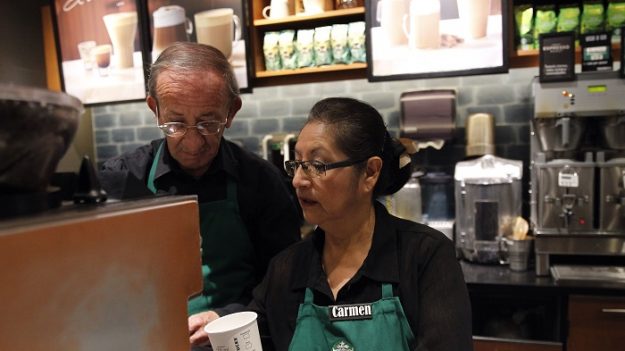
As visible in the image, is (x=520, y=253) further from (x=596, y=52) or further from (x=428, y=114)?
(x=596, y=52)

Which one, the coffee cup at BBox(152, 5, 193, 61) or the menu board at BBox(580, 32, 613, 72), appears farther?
the coffee cup at BBox(152, 5, 193, 61)

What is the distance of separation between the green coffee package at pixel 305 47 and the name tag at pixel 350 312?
2096 mm

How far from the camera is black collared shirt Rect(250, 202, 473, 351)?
130 centimetres

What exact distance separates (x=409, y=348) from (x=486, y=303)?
→ 162 cm

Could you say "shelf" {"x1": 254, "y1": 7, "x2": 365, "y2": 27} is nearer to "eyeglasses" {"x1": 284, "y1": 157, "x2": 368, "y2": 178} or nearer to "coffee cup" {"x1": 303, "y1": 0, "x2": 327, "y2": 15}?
"coffee cup" {"x1": 303, "y1": 0, "x2": 327, "y2": 15}

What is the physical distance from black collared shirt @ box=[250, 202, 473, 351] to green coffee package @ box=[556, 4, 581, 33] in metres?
1.96

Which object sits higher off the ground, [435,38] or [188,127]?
[435,38]

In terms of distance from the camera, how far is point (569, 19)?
2.80 meters

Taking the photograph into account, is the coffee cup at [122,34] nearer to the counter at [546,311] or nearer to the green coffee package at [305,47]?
the green coffee package at [305,47]

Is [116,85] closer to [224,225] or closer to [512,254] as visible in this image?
[224,225]

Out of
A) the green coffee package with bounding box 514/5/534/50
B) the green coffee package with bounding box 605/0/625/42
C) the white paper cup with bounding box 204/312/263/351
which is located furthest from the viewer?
the green coffee package with bounding box 514/5/534/50

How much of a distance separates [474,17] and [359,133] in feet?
5.43

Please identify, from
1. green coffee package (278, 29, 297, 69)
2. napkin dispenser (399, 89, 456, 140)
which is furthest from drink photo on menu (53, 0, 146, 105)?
napkin dispenser (399, 89, 456, 140)

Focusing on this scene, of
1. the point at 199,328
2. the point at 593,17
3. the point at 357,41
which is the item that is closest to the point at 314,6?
the point at 357,41
